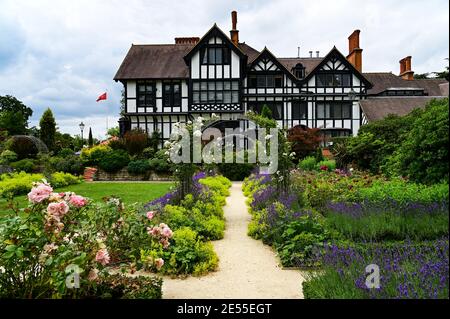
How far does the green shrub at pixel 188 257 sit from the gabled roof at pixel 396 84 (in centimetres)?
2932

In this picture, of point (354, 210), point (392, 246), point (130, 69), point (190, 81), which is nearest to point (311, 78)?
point (190, 81)

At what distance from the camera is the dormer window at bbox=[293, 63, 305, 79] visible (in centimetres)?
2994

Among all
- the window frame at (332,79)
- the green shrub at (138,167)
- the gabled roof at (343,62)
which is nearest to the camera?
the green shrub at (138,167)

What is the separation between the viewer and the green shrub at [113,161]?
21.2 m

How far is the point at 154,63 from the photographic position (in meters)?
30.0

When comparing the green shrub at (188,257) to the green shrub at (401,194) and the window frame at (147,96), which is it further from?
the window frame at (147,96)

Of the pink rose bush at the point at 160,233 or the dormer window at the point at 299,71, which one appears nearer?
the pink rose bush at the point at 160,233

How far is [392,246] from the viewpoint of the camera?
534 centimetres

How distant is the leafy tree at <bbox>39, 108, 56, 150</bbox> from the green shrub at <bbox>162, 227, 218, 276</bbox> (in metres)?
24.9

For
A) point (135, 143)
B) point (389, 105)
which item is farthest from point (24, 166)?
point (389, 105)

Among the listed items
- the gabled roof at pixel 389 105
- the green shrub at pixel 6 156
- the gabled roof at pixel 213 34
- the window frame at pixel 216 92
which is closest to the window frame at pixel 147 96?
the window frame at pixel 216 92

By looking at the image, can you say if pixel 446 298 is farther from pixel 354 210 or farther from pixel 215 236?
pixel 215 236

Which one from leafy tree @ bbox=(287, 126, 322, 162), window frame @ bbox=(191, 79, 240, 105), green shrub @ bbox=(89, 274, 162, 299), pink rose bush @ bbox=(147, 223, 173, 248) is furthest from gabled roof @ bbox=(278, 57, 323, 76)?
green shrub @ bbox=(89, 274, 162, 299)

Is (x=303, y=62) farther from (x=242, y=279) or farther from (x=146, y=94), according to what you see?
(x=242, y=279)
